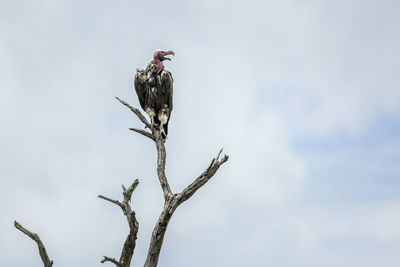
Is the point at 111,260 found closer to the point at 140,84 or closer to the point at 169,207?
the point at 169,207

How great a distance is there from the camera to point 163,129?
12266 millimetres

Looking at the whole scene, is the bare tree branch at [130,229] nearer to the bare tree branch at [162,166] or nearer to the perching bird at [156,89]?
the bare tree branch at [162,166]

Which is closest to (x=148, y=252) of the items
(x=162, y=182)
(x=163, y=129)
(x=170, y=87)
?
(x=162, y=182)

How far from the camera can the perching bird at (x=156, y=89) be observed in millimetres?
12766

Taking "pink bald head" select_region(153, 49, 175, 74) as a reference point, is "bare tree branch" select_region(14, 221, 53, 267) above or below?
below

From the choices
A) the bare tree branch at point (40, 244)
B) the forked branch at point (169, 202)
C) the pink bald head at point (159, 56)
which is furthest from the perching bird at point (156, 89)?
the bare tree branch at point (40, 244)

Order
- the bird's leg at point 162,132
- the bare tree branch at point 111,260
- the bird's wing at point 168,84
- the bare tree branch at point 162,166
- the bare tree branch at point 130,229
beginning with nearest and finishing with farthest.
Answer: the bare tree branch at point 111,260 → the bare tree branch at point 130,229 → the bare tree branch at point 162,166 → the bird's leg at point 162,132 → the bird's wing at point 168,84

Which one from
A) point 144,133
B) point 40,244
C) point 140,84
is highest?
point 140,84

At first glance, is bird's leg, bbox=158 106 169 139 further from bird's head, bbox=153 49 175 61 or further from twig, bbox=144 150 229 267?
twig, bbox=144 150 229 267

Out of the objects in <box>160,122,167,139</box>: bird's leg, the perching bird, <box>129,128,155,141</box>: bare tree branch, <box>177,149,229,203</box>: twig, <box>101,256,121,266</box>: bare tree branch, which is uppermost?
the perching bird

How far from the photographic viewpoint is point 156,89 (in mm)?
12766

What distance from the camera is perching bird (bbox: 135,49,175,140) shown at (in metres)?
→ 12.8

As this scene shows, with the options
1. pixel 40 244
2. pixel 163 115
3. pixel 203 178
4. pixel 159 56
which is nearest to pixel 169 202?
pixel 203 178

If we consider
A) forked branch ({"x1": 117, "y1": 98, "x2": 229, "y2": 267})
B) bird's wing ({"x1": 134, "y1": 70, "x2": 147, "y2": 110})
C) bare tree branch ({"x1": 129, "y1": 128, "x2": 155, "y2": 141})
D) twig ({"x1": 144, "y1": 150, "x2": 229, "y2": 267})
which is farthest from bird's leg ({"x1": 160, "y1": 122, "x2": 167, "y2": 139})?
twig ({"x1": 144, "y1": 150, "x2": 229, "y2": 267})
